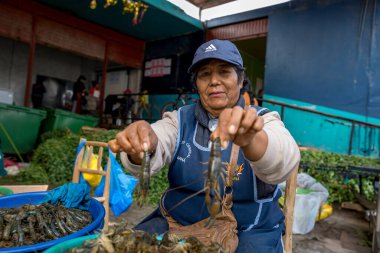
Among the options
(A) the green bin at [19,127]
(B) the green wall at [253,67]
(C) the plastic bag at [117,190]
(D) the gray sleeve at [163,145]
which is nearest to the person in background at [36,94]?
(A) the green bin at [19,127]

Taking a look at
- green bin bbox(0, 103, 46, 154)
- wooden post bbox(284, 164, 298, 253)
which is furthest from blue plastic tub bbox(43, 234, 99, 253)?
green bin bbox(0, 103, 46, 154)

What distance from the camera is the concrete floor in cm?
429

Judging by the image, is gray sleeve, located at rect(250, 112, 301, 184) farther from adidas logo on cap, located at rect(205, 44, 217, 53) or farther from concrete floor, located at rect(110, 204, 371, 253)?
concrete floor, located at rect(110, 204, 371, 253)

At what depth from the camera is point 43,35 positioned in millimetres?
10992

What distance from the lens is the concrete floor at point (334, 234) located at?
429 cm

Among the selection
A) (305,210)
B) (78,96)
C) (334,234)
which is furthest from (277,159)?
(78,96)

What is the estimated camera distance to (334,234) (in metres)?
4.91

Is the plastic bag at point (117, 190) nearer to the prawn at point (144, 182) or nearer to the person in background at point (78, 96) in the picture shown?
the prawn at point (144, 182)

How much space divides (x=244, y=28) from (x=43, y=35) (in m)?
8.54

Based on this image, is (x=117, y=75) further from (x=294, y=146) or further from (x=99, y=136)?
(x=294, y=146)

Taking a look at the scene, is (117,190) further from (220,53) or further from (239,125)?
(239,125)

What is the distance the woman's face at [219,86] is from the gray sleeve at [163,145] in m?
0.34

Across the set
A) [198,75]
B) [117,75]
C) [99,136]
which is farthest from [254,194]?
[117,75]

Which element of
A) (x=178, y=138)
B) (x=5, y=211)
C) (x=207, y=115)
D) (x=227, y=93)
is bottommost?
(x=5, y=211)
